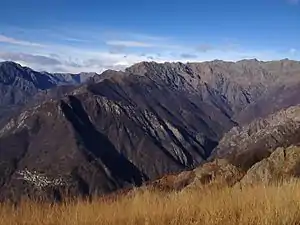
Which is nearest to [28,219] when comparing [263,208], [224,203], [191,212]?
[191,212]

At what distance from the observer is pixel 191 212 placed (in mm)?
5859

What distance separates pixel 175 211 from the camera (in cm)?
585

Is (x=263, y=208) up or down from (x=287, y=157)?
up

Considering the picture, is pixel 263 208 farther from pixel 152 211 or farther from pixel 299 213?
pixel 152 211

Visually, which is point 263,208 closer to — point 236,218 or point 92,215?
point 236,218

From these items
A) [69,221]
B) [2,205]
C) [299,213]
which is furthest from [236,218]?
[2,205]

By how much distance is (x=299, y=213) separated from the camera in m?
5.68

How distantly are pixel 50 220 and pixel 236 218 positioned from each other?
220cm

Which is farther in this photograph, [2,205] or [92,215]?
[2,205]

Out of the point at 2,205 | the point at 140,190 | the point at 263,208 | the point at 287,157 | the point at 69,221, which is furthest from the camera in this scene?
the point at 287,157

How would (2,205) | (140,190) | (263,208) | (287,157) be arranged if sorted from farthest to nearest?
(287,157), (140,190), (2,205), (263,208)

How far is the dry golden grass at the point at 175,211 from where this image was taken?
213 inches

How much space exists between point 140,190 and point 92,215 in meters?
2.21

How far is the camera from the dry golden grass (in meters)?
5.42
